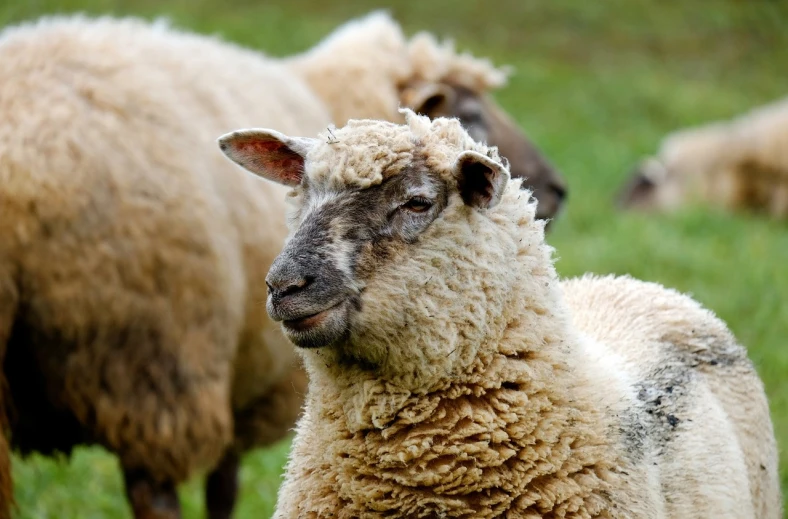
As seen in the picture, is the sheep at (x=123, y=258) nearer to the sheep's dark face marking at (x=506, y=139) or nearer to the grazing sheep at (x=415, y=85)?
the grazing sheep at (x=415, y=85)

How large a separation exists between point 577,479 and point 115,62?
9.57ft

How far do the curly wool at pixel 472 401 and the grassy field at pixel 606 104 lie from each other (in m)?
2.89

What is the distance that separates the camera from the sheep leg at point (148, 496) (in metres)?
4.35

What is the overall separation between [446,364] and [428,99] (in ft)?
10.8

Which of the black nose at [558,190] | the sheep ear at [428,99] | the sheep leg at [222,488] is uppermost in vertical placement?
the sheep ear at [428,99]

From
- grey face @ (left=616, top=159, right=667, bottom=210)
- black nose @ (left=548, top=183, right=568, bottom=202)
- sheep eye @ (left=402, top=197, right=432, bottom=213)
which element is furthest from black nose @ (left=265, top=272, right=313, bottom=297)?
grey face @ (left=616, top=159, right=667, bottom=210)

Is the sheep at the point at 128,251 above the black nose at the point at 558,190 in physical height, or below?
below

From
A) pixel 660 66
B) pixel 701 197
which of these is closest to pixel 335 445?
pixel 701 197

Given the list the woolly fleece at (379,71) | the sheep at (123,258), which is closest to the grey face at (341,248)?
the sheep at (123,258)

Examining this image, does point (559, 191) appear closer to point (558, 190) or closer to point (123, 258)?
point (558, 190)

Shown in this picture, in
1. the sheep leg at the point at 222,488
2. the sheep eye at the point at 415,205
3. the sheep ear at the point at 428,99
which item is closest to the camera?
the sheep eye at the point at 415,205

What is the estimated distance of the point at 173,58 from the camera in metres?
4.88

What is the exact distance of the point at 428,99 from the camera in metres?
5.75

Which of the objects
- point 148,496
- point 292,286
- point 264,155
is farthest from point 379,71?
point 292,286
